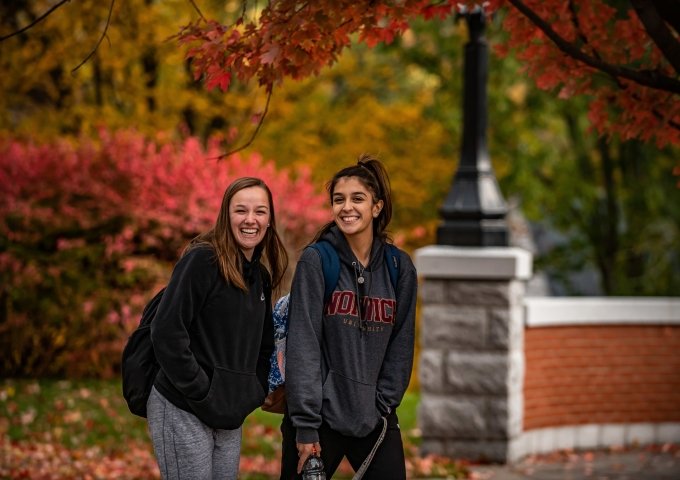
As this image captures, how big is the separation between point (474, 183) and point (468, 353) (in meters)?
1.32

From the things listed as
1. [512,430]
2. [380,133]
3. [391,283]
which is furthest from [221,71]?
[380,133]

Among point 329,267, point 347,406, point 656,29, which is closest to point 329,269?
point 329,267

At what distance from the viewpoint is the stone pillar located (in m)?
8.04

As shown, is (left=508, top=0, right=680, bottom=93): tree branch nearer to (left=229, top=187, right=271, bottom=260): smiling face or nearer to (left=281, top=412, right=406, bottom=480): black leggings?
(left=229, top=187, right=271, bottom=260): smiling face

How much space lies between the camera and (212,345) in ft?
12.5

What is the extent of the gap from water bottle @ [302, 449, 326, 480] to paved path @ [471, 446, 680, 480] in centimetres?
399

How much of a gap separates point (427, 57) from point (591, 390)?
7854 mm

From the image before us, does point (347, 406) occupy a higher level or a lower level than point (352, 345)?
lower

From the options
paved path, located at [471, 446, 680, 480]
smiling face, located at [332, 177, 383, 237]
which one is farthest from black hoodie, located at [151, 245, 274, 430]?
paved path, located at [471, 446, 680, 480]

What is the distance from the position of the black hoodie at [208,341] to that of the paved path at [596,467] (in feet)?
13.3

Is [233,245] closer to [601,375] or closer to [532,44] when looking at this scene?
[532,44]

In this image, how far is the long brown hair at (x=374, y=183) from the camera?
4.04 metres

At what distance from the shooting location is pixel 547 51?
5.41m

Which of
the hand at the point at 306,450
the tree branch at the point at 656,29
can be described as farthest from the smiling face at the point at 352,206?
the tree branch at the point at 656,29
